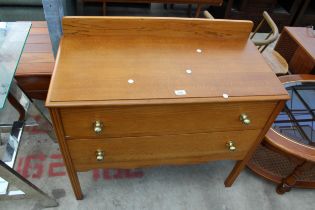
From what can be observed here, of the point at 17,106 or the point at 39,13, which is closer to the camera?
the point at 17,106

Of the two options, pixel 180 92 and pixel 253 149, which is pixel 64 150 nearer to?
pixel 180 92

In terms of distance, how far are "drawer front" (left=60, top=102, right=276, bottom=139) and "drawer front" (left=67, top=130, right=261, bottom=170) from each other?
41mm

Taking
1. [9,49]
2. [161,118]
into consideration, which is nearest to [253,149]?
[161,118]

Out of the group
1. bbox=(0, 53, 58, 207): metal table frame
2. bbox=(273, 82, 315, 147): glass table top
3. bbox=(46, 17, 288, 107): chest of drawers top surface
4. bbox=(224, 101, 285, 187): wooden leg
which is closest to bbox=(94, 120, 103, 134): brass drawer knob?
bbox=(46, 17, 288, 107): chest of drawers top surface

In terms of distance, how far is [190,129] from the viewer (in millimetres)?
1041

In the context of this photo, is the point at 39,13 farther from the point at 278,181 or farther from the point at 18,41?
the point at 278,181

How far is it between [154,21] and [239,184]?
3.66ft

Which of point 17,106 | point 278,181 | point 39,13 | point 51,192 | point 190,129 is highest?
point 190,129

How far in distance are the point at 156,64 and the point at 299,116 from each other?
1034 mm

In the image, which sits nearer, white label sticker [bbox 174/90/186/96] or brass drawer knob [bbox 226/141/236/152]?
white label sticker [bbox 174/90/186/96]

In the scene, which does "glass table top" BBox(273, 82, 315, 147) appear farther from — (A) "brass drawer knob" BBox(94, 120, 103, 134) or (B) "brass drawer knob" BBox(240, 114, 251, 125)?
(A) "brass drawer knob" BBox(94, 120, 103, 134)

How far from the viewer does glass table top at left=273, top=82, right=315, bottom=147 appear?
4.61 ft

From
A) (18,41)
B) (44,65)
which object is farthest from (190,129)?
(44,65)

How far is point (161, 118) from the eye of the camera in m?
0.96
